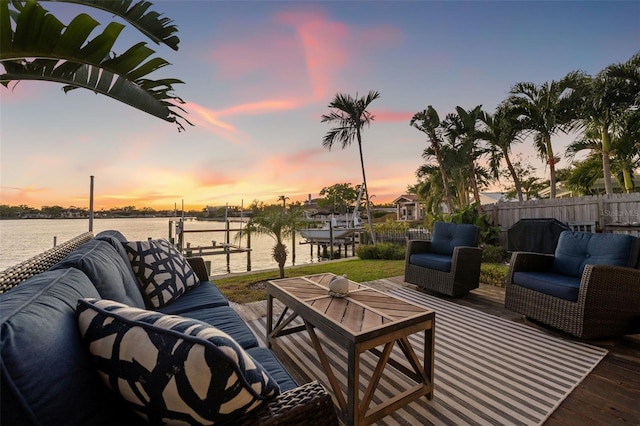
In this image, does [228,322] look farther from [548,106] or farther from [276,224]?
→ [548,106]

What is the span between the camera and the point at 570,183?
420 inches

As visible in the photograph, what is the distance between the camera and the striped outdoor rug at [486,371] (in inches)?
66.6

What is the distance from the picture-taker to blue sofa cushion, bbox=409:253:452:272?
3844 mm

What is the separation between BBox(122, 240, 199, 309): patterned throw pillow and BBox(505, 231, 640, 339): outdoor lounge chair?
3461 millimetres

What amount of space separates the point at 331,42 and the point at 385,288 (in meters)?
4.44

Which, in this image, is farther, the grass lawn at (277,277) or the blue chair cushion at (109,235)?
the grass lawn at (277,277)

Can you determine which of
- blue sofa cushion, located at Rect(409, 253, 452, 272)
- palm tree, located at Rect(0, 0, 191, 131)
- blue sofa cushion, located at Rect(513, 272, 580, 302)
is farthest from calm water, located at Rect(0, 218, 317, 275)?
blue sofa cushion, located at Rect(513, 272, 580, 302)

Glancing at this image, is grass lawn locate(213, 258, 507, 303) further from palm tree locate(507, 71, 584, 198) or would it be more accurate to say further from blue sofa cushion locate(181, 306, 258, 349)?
palm tree locate(507, 71, 584, 198)

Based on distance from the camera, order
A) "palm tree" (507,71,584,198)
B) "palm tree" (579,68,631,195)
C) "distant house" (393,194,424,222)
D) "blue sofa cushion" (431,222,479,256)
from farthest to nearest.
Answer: "distant house" (393,194,424,222), "palm tree" (507,71,584,198), "palm tree" (579,68,631,195), "blue sofa cushion" (431,222,479,256)

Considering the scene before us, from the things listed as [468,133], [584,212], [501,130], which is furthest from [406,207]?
[584,212]

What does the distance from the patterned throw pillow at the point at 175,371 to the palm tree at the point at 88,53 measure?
131 cm

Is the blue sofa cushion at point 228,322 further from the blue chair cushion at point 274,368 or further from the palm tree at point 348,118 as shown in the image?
the palm tree at point 348,118

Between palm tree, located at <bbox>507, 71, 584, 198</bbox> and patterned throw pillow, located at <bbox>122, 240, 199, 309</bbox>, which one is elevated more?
palm tree, located at <bbox>507, 71, 584, 198</bbox>

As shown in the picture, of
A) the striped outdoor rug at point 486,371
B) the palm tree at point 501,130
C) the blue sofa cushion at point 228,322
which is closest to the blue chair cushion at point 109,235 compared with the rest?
the blue sofa cushion at point 228,322
